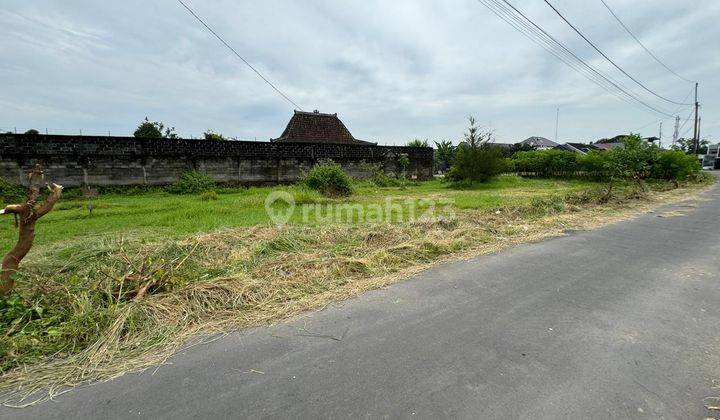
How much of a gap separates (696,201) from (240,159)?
59.2ft

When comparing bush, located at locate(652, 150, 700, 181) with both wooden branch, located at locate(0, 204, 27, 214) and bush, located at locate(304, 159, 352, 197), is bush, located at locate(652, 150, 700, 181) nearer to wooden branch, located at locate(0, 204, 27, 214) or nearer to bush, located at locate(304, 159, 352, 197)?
bush, located at locate(304, 159, 352, 197)

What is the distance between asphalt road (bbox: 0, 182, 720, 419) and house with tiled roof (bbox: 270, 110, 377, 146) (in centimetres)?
2188

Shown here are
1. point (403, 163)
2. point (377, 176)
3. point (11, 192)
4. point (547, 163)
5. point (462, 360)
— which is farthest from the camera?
point (547, 163)

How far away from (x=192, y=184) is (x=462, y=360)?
49.5 feet

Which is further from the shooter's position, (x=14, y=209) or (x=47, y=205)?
(x=47, y=205)

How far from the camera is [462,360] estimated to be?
2.36m

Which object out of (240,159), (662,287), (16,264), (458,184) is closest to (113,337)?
(16,264)

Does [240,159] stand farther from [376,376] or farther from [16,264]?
[376,376]

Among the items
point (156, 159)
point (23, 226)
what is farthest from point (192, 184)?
point (23, 226)

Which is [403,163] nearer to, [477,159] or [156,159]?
[477,159]

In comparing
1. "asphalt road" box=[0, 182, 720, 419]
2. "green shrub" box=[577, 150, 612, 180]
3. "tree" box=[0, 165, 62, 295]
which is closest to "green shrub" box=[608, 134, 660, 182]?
"green shrub" box=[577, 150, 612, 180]

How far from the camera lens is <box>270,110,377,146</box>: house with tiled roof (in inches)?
968

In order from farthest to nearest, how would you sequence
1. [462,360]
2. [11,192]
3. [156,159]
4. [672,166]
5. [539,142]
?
[539,142]
[672,166]
[156,159]
[11,192]
[462,360]

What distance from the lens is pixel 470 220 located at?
714cm
